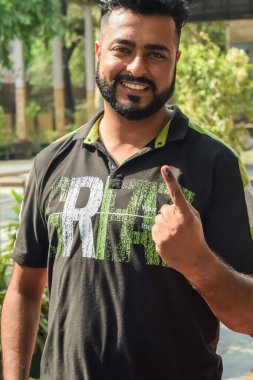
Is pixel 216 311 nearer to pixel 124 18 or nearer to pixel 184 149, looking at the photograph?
pixel 184 149

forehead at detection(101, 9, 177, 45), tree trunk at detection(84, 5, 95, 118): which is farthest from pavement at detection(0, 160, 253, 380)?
tree trunk at detection(84, 5, 95, 118)

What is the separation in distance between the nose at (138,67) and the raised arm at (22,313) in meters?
0.72

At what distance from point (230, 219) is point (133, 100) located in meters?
0.47

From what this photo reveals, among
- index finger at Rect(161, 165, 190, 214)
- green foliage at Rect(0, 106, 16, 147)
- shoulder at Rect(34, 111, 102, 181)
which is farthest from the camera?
green foliage at Rect(0, 106, 16, 147)

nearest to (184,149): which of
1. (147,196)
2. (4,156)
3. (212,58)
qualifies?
(147,196)

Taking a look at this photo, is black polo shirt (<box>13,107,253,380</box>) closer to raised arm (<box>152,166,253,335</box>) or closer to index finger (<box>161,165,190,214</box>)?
raised arm (<box>152,166,253,335</box>)

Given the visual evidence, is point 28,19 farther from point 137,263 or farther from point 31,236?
point 137,263

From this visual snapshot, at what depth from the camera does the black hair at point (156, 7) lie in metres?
2.37

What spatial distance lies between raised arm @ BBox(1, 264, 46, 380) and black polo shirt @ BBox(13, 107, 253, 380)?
0.17 m

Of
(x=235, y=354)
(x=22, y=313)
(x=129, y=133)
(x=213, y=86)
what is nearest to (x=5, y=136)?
(x=213, y=86)

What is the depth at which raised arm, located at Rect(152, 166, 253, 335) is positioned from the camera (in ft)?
6.37

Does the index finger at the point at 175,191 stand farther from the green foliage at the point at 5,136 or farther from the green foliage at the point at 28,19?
the green foliage at the point at 5,136

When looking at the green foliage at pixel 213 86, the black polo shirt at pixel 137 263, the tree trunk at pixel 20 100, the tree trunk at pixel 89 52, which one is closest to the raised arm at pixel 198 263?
the black polo shirt at pixel 137 263

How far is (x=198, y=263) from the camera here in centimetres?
200
